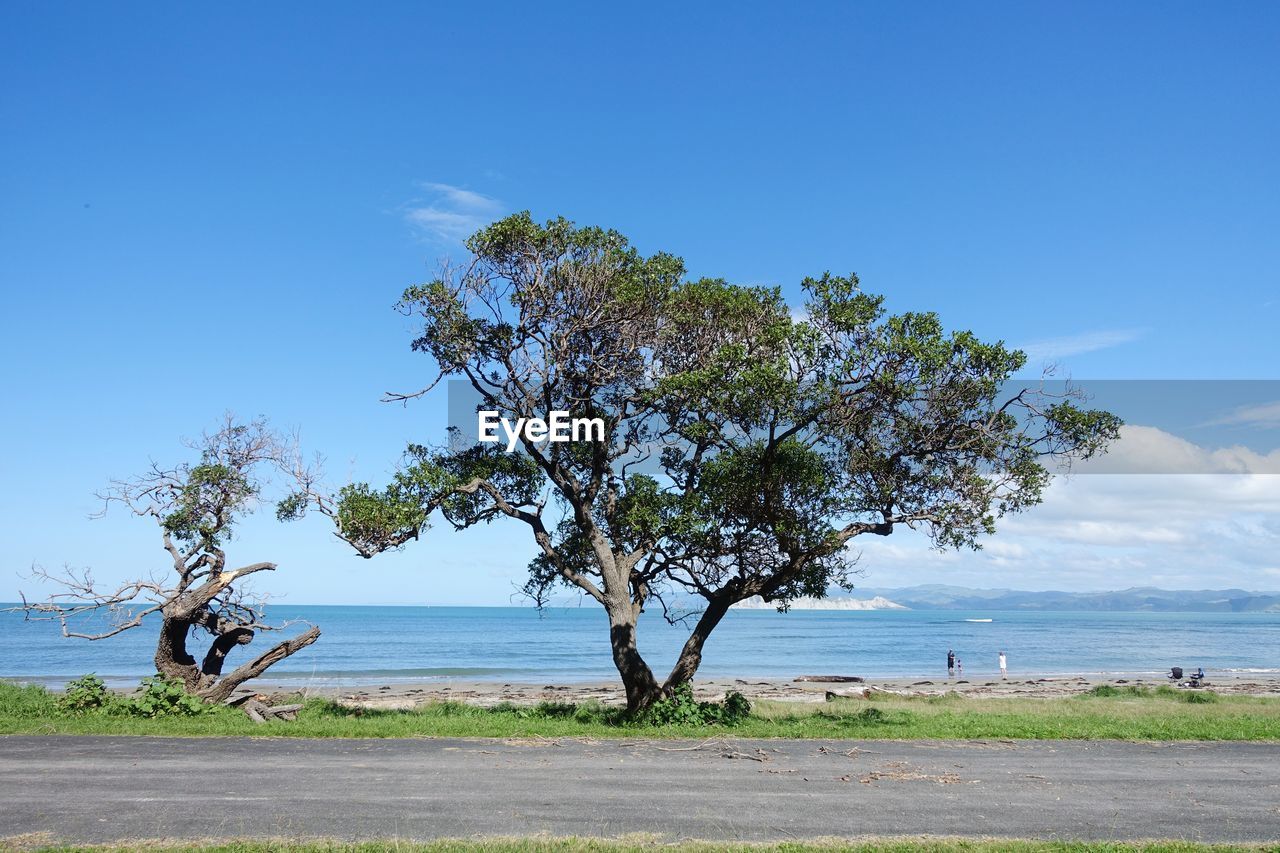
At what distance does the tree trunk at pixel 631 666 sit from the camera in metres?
20.1

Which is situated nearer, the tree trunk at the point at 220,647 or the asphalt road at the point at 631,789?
the asphalt road at the point at 631,789

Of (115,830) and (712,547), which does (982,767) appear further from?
(115,830)

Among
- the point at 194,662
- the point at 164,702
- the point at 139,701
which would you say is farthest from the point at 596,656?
the point at 139,701

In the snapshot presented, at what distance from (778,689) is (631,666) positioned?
2710cm

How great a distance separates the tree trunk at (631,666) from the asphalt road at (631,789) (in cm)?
337

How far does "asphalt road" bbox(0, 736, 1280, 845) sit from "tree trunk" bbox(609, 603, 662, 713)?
3371 mm

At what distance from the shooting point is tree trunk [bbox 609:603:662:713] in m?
20.1

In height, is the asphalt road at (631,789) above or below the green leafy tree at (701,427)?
below

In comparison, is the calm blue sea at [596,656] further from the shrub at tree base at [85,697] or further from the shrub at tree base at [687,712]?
the shrub at tree base at [687,712]

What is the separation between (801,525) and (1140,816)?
349 inches

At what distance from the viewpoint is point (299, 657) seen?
73.2 metres

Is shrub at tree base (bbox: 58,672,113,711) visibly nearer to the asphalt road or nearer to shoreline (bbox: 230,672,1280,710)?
the asphalt road

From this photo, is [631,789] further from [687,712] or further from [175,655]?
[175,655]

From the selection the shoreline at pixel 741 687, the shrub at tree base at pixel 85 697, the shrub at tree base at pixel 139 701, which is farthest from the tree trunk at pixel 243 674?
the shoreline at pixel 741 687
